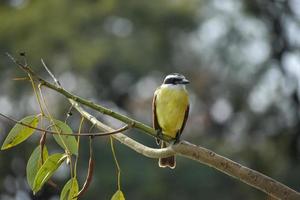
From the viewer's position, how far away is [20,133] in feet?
8.43

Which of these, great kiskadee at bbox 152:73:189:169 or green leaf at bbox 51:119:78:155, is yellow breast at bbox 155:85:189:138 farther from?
green leaf at bbox 51:119:78:155

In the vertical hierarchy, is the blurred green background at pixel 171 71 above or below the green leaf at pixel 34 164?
below

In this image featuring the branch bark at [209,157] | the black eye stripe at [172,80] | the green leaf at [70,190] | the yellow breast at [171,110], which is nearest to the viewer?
the branch bark at [209,157]

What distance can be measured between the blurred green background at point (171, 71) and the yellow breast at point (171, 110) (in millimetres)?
8151

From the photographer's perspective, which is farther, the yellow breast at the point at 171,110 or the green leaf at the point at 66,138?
the yellow breast at the point at 171,110

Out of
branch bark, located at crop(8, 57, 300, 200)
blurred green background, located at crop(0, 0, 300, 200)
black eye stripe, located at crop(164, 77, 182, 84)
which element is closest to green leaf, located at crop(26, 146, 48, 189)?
branch bark, located at crop(8, 57, 300, 200)

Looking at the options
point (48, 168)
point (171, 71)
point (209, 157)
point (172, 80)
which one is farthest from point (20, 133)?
point (171, 71)

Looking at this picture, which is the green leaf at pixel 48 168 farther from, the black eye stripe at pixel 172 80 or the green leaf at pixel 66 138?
the black eye stripe at pixel 172 80

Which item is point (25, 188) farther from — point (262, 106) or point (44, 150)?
point (44, 150)

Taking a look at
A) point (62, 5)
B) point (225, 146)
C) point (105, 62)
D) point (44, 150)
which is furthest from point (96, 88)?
point (44, 150)

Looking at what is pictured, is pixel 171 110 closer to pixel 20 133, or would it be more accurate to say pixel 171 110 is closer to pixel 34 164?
pixel 34 164

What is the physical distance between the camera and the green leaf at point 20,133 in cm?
256

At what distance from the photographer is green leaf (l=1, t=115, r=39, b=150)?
8.39 feet

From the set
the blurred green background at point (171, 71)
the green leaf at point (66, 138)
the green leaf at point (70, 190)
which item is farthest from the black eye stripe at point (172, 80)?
the blurred green background at point (171, 71)
